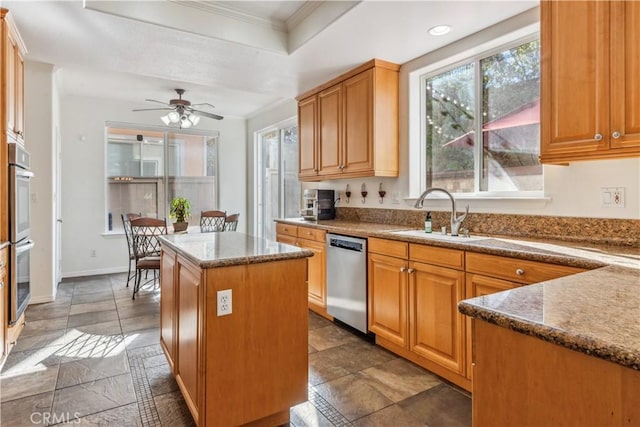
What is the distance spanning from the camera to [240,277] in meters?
1.69

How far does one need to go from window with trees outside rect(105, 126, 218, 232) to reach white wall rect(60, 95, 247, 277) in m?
0.16

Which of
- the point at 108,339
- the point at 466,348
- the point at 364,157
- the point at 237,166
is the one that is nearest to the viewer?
the point at 466,348

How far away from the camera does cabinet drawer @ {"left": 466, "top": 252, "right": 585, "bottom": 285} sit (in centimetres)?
171

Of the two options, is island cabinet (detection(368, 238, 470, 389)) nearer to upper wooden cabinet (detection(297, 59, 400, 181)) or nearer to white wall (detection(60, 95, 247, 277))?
upper wooden cabinet (detection(297, 59, 400, 181))

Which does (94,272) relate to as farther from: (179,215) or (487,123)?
(487,123)

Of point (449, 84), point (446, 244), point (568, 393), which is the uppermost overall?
point (449, 84)

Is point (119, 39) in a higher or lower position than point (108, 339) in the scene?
higher

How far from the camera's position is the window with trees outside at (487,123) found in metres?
2.57

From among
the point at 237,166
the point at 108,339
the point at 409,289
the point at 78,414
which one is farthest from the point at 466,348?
the point at 237,166

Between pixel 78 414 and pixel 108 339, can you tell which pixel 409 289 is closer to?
pixel 78 414

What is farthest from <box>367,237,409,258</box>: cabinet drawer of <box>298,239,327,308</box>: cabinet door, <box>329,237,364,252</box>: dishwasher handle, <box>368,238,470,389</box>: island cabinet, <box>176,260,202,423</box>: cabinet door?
<box>176,260,202,423</box>: cabinet door

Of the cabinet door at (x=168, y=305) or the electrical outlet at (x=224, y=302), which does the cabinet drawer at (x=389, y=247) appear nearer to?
the electrical outlet at (x=224, y=302)

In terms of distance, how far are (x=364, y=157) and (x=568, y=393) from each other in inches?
111

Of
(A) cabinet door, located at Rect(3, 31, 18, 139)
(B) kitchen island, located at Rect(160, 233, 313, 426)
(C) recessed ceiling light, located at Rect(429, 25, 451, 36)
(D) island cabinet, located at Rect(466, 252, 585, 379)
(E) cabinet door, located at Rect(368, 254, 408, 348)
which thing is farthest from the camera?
(A) cabinet door, located at Rect(3, 31, 18, 139)
